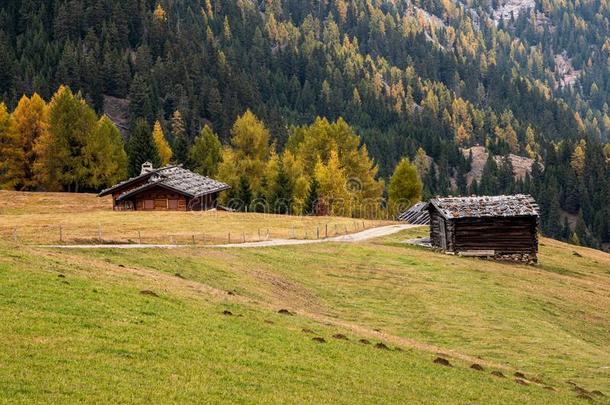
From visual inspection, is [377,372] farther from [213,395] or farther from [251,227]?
[251,227]

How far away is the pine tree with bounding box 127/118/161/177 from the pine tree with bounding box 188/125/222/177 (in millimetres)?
7967

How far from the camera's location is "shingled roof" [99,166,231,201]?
94.5 metres

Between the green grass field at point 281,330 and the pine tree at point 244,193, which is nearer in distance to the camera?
the green grass field at point 281,330

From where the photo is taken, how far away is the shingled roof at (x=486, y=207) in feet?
238

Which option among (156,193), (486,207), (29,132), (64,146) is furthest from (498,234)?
(29,132)

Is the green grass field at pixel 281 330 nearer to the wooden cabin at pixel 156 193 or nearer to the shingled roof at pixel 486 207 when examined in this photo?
the shingled roof at pixel 486 207

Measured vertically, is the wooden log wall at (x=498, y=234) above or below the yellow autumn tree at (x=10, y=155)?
below

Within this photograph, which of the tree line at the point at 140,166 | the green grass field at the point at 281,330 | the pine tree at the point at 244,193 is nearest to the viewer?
the green grass field at the point at 281,330

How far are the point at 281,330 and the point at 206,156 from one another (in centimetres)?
10762

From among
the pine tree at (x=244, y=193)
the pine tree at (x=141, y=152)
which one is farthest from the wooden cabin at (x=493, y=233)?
the pine tree at (x=141, y=152)

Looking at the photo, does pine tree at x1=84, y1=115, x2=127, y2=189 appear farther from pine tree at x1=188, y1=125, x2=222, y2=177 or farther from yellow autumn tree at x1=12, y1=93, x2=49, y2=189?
pine tree at x1=188, y1=125, x2=222, y2=177

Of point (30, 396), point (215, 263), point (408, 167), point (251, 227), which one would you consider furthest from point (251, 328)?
point (408, 167)

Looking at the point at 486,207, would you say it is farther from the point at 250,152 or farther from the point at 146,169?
the point at 250,152

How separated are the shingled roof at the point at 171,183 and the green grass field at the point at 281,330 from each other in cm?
3808
